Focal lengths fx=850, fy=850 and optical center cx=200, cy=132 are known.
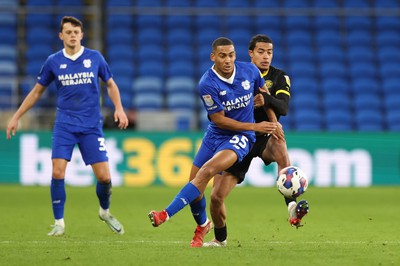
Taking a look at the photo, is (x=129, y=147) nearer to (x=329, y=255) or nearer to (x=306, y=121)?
(x=306, y=121)

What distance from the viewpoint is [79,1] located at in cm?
2203

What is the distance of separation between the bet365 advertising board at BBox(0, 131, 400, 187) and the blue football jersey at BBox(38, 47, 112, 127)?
293 inches

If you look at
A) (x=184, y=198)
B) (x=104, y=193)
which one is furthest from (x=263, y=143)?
(x=104, y=193)

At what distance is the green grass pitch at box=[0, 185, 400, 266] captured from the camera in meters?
7.11

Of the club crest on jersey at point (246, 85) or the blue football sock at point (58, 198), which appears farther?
the blue football sock at point (58, 198)

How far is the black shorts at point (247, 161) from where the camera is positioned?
8219 millimetres

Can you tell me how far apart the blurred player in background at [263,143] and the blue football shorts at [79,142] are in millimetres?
1826

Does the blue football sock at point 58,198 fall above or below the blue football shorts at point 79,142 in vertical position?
below

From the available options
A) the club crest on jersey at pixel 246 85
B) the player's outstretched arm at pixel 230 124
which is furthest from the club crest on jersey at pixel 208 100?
the club crest on jersey at pixel 246 85

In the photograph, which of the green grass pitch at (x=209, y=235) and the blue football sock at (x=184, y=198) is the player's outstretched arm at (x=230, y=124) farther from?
the green grass pitch at (x=209, y=235)

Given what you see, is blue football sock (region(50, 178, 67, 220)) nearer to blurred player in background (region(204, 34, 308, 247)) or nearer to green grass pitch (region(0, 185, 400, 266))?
green grass pitch (region(0, 185, 400, 266))

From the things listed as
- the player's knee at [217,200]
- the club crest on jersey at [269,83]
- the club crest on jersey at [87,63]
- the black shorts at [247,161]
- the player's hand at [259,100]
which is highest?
the club crest on jersey at [87,63]

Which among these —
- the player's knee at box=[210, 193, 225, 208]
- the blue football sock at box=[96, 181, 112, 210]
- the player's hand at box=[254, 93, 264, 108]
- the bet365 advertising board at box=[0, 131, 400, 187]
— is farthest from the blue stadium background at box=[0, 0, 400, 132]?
the player's knee at box=[210, 193, 225, 208]

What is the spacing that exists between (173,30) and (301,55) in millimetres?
3388
